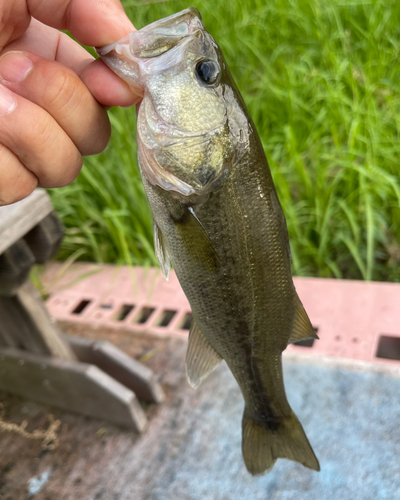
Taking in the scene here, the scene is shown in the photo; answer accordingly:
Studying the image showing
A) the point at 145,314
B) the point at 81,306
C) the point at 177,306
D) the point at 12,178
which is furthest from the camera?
the point at 81,306

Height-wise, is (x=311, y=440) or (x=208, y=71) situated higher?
(x=208, y=71)

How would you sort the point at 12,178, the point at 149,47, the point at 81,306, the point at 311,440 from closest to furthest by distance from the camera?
1. the point at 149,47
2. the point at 12,178
3. the point at 311,440
4. the point at 81,306

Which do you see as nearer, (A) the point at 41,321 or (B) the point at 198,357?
(B) the point at 198,357

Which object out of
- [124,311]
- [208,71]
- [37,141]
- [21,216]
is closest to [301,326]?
[208,71]

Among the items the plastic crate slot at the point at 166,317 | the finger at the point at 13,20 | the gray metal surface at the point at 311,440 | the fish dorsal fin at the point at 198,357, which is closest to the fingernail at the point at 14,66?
the finger at the point at 13,20

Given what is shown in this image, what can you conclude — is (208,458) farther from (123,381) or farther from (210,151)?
(210,151)

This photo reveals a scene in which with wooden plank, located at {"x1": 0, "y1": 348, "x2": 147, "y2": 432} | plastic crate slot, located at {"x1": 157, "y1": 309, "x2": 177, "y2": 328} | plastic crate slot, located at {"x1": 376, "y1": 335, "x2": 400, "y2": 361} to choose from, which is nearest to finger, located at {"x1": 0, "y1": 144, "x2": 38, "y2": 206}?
wooden plank, located at {"x1": 0, "y1": 348, "x2": 147, "y2": 432}

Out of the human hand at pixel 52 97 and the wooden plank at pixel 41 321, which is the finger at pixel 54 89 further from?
the wooden plank at pixel 41 321

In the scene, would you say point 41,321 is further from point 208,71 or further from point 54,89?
point 208,71
